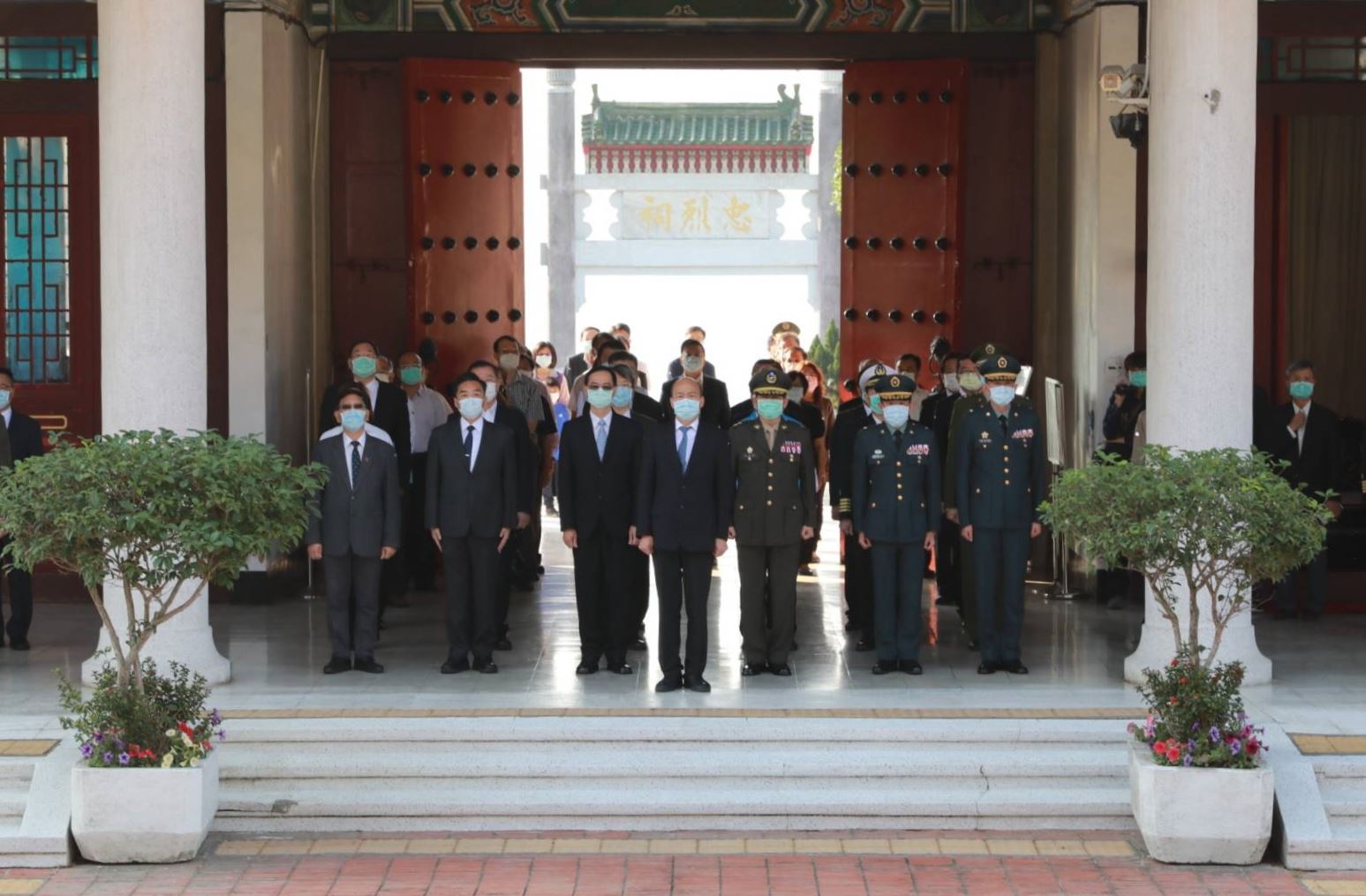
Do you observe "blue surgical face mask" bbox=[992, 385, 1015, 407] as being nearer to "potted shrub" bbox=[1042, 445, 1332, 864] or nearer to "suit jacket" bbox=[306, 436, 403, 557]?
"potted shrub" bbox=[1042, 445, 1332, 864]

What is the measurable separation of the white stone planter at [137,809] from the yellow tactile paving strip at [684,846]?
0.98 feet

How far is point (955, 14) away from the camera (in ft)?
48.9

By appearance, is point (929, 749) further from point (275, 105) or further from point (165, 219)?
point (275, 105)

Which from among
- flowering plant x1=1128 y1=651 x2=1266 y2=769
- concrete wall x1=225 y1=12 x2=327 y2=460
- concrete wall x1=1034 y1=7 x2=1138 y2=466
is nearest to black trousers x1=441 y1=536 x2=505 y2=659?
concrete wall x1=225 y1=12 x2=327 y2=460

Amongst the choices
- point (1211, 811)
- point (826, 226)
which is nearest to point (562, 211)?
point (826, 226)

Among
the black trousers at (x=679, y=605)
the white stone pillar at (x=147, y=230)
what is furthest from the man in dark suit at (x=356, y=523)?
the black trousers at (x=679, y=605)

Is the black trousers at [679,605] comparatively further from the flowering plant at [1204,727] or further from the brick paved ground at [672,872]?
the flowering plant at [1204,727]

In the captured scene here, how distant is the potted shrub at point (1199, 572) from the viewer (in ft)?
27.6

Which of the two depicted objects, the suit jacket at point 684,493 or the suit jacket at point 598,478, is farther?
the suit jacket at point 598,478

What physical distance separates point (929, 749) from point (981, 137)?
6847 millimetres

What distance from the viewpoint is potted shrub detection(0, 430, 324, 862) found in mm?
8344

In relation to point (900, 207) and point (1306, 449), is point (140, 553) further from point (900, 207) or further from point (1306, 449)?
point (900, 207)

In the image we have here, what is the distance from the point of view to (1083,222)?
46.4ft

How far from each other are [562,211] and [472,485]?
2458cm
